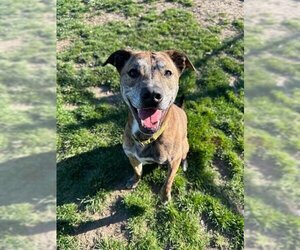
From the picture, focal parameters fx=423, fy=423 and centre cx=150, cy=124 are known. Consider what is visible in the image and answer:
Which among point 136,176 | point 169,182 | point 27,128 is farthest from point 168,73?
point 27,128

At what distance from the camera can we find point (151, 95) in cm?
364

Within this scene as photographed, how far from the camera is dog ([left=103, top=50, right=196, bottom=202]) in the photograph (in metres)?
3.75

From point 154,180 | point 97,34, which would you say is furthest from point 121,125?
point 97,34

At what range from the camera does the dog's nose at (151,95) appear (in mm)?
3643

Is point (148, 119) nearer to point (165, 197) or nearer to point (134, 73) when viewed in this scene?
point (134, 73)

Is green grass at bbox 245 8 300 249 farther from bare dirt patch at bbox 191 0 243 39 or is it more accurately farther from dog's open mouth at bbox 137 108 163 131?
dog's open mouth at bbox 137 108 163 131

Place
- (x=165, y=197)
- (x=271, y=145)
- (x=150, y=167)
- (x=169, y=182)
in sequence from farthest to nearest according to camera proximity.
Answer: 1. (x=271, y=145)
2. (x=150, y=167)
3. (x=165, y=197)
4. (x=169, y=182)

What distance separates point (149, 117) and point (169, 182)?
3.14 feet

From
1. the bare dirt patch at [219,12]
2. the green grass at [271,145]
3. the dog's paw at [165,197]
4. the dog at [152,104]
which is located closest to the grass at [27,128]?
the dog at [152,104]

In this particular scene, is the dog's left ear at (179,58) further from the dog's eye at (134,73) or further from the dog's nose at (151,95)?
the dog's nose at (151,95)

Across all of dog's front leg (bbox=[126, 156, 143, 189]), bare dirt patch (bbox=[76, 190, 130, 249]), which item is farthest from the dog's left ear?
bare dirt patch (bbox=[76, 190, 130, 249])

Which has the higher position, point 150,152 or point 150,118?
point 150,118

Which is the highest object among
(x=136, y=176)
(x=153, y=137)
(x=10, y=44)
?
(x=153, y=137)

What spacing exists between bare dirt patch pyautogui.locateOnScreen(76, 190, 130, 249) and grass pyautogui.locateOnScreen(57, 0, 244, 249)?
1.3 inches
